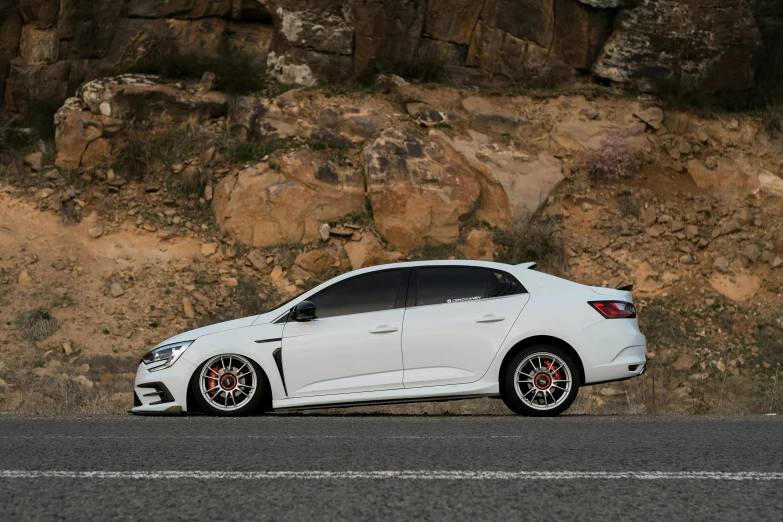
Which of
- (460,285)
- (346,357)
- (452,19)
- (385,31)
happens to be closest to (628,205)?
(452,19)

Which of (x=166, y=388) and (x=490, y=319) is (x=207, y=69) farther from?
(x=490, y=319)

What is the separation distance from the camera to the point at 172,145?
23234 millimetres

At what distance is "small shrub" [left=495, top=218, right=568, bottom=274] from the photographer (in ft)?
71.9

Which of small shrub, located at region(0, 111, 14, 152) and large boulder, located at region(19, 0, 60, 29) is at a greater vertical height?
large boulder, located at region(19, 0, 60, 29)

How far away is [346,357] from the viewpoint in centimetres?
980

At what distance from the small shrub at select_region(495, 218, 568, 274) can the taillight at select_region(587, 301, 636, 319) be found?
1156 centimetres

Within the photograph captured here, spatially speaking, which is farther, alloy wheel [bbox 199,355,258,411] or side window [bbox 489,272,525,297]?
side window [bbox 489,272,525,297]

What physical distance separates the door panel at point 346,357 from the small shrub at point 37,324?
425 inches

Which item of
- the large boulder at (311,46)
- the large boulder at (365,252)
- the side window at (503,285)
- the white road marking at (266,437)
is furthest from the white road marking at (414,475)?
the large boulder at (311,46)

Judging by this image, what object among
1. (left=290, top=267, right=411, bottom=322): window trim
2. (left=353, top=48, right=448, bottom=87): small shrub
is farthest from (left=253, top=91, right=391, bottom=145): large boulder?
(left=290, top=267, right=411, bottom=322): window trim

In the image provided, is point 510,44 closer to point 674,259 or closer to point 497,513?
point 674,259

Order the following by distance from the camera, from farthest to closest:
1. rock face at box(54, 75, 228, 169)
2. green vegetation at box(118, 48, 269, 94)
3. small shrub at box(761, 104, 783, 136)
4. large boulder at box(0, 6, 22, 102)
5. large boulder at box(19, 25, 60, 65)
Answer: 1. large boulder at box(0, 6, 22, 102)
2. large boulder at box(19, 25, 60, 65)
3. small shrub at box(761, 104, 783, 136)
4. green vegetation at box(118, 48, 269, 94)
5. rock face at box(54, 75, 228, 169)

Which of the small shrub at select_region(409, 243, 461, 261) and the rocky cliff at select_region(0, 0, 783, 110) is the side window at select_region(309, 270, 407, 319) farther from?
the rocky cliff at select_region(0, 0, 783, 110)

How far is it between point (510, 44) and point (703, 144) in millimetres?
5304
